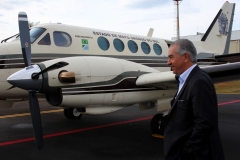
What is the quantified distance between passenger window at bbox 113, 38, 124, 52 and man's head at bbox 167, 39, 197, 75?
614 centimetres

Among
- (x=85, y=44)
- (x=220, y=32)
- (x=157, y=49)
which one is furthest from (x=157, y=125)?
(x=220, y=32)

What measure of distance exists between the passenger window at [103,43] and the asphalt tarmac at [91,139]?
2385mm

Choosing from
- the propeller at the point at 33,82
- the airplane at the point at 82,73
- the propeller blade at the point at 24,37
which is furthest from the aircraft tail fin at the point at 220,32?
the propeller at the point at 33,82

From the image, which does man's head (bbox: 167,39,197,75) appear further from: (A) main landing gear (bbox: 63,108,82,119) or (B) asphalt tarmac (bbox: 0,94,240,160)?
(A) main landing gear (bbox: 63,108,82,119)

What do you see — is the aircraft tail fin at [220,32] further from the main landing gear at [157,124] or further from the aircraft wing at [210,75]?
the aircraft wing at [210,75]

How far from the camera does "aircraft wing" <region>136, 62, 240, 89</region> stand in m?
5.22

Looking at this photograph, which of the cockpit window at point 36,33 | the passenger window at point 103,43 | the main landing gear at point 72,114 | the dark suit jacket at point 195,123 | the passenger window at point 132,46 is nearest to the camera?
the dark suit jacket at point 195,123

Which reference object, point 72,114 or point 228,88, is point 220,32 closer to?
point 72,114

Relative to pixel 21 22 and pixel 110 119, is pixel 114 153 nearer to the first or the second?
pixel 21 22

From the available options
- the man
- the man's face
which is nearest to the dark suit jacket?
the man

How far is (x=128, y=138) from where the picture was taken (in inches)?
273

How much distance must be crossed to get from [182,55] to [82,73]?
354cm

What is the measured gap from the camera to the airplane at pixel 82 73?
535 centimetres

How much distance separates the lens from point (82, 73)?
5.64m
